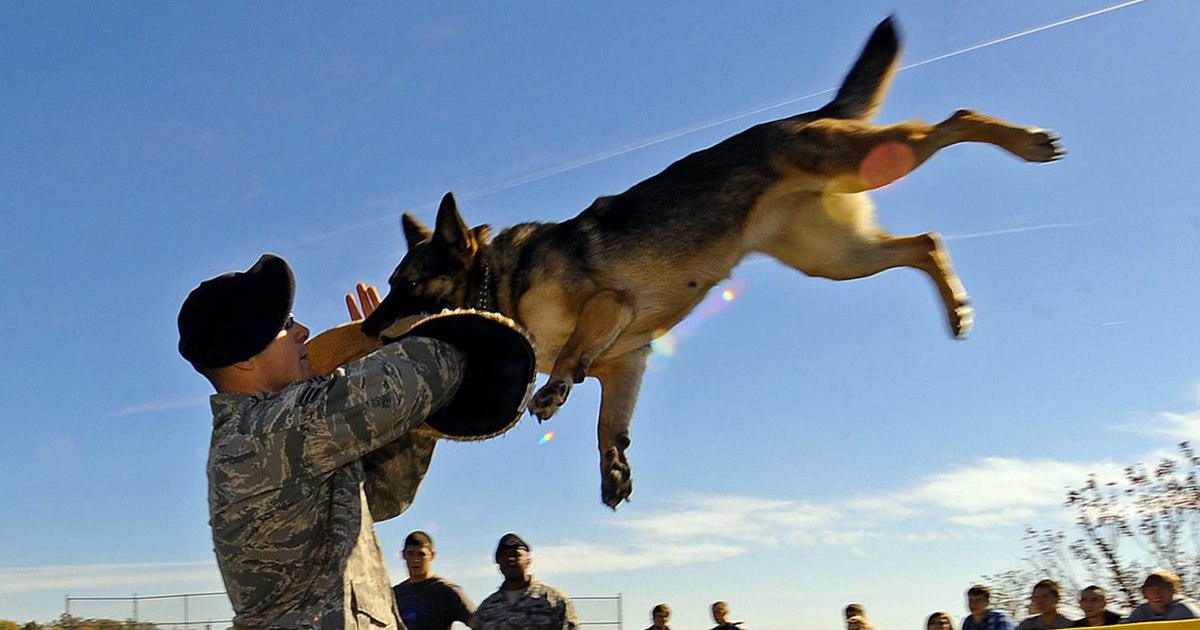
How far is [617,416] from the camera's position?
6344 millimetres

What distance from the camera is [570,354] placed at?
601 cm

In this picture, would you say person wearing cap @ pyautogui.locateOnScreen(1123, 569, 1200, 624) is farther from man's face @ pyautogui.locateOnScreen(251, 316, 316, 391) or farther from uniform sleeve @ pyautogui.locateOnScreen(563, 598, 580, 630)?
man's face @ pyautogui.locateOnScreen(251, 316, 316, 391)

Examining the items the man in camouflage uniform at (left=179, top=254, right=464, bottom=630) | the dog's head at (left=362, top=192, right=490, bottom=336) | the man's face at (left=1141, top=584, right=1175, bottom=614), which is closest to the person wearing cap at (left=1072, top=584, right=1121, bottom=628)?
the man's face at (left=1141, top=584, right=1175, bottom=614)

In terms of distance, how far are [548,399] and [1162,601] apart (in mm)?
4294

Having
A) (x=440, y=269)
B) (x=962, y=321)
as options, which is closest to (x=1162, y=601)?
(x=962, y=321)

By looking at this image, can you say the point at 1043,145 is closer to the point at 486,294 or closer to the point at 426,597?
the point at 486,294

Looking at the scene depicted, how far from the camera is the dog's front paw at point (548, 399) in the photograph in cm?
557

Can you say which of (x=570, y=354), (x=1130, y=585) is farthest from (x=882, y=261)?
(x=1130, y=585)

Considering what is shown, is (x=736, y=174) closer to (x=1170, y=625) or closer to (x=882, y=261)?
(x=882, y=261)

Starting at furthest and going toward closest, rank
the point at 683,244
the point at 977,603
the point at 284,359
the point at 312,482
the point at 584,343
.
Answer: the point at 977,603, the point at 683,244, the point at 584,343, the point at 284,359, the point at 312,482

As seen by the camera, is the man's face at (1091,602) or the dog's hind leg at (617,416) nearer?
the dog's hind leg at (617,416)

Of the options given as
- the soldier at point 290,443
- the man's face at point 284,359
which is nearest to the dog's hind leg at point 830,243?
the man's face at point 284,359

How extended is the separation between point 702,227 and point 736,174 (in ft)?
1.27

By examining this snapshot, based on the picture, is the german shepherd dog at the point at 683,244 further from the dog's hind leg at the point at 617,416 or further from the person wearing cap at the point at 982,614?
the person wearing cap at the point at 982,614
